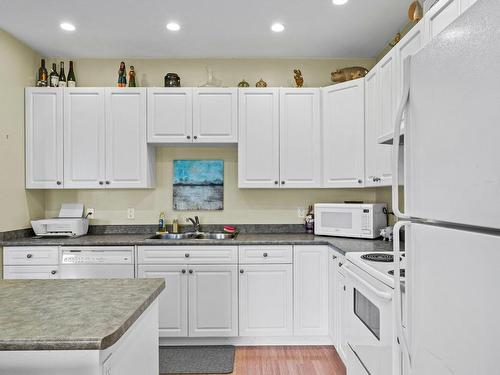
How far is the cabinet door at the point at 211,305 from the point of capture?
3.13m

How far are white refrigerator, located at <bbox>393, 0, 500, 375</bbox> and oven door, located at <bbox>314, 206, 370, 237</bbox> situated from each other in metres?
2.13

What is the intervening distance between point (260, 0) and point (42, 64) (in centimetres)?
242

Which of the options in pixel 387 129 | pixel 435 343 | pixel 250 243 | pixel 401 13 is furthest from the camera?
pixel 250 243

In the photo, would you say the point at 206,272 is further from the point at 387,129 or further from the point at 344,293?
the point at 387,129

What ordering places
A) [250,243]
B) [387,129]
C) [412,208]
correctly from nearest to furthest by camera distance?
[412,208], [387,129], [250,243]

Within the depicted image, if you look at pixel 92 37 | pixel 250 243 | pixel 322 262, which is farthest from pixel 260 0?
pixel 322 262

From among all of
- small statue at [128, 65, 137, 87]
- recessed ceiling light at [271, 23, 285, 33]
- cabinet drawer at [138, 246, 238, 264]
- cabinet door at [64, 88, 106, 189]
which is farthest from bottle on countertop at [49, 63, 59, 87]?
recessed ceiling light at [271, 23, 285, 33]

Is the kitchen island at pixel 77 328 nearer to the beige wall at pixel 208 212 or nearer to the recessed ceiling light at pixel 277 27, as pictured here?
the beige wall at pixel 208 212

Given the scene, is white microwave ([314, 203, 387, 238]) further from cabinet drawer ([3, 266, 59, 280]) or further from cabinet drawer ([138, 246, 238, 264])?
cabinet drawer ([3, 266, 59, 280])

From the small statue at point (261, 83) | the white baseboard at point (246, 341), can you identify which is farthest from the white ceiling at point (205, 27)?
the white baseboard at point (246, 341)

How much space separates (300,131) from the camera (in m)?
3.48

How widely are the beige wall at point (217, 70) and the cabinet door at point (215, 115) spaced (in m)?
0.39

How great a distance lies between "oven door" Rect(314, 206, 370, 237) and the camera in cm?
318

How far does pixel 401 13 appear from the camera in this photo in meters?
2.87
